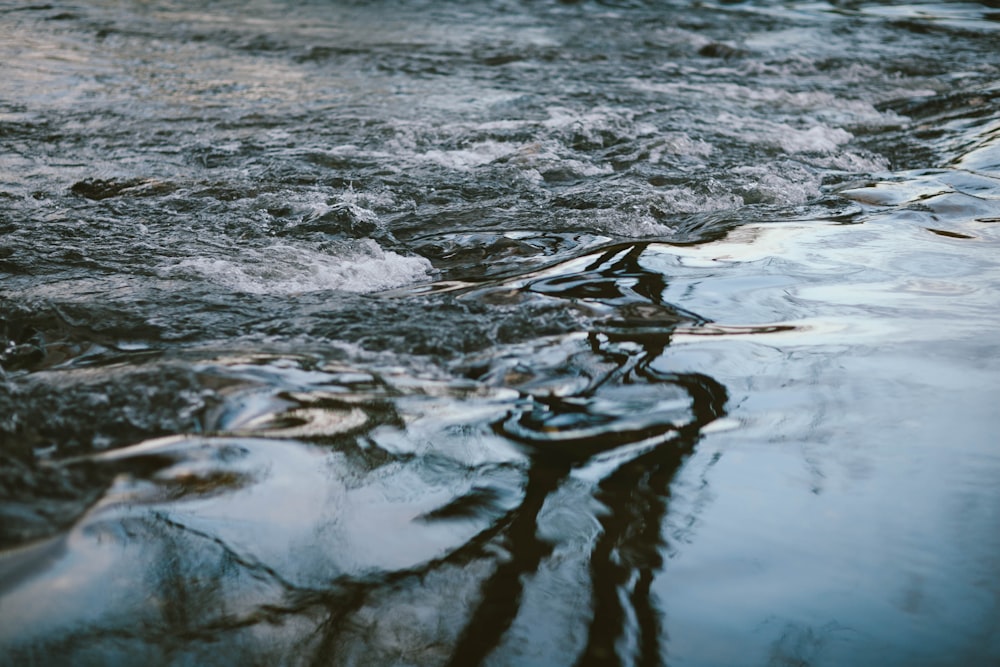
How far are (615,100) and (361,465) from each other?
12.4 ft

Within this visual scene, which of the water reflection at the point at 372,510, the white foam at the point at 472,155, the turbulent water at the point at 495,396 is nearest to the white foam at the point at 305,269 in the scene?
Answer: the turbulent water at the point at 495,396

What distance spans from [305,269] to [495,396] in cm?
99

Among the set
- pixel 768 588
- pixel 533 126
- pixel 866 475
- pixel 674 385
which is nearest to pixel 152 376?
pixel 674 385

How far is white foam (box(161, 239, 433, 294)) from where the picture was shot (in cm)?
238

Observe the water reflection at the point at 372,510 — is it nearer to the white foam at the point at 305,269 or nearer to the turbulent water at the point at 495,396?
the turbulent water at the point at 495,396

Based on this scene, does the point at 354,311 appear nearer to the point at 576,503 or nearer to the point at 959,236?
the point at 576,503

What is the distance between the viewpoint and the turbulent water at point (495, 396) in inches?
46.8

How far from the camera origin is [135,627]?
1128mm

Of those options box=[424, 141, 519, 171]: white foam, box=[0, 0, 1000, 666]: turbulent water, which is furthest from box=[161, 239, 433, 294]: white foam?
box=[424, 141, 519, 171]: white foam

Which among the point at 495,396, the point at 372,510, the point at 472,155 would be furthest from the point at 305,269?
the point at 472,155

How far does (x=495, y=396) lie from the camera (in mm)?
1744

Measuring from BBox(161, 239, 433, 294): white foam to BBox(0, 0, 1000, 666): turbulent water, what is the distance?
0.02 m

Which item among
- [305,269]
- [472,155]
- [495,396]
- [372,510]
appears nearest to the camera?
[372,510]

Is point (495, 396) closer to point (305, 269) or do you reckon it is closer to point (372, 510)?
point (372, 510)
